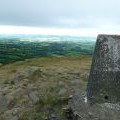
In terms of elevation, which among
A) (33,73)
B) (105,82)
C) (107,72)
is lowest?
(33,73)

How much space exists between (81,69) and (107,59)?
740 cm

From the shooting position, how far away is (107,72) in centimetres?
1212

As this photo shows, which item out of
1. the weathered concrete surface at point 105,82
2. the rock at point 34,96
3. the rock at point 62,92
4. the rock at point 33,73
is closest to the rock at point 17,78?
the rock at point 33,73

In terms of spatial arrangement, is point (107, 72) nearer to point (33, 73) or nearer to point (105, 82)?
point (105, 82)

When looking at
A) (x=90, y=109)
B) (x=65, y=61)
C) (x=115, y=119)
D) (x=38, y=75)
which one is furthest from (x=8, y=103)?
(x=65, y=61)

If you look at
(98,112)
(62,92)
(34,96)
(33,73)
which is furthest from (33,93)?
(98,112)

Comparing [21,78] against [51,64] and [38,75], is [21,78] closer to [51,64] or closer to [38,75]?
[38,75]

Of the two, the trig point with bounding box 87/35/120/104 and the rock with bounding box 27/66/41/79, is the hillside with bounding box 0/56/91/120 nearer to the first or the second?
the rock with bounding box 27/66/41/79

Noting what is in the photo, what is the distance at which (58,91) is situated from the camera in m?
16.0

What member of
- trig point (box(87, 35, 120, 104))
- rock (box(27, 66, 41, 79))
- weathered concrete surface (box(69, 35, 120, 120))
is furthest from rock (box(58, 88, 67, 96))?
trig point (box(87, 35, 120, 104))

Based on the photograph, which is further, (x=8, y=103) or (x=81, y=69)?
(x=81, y=69)

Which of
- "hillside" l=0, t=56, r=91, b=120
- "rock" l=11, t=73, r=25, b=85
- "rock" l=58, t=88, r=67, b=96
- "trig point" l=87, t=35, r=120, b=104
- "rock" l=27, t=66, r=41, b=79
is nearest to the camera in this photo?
"trig point" l=87, t=35, r=120, b=104

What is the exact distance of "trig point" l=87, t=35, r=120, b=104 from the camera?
1208 cm

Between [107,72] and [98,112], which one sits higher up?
[107,72]
